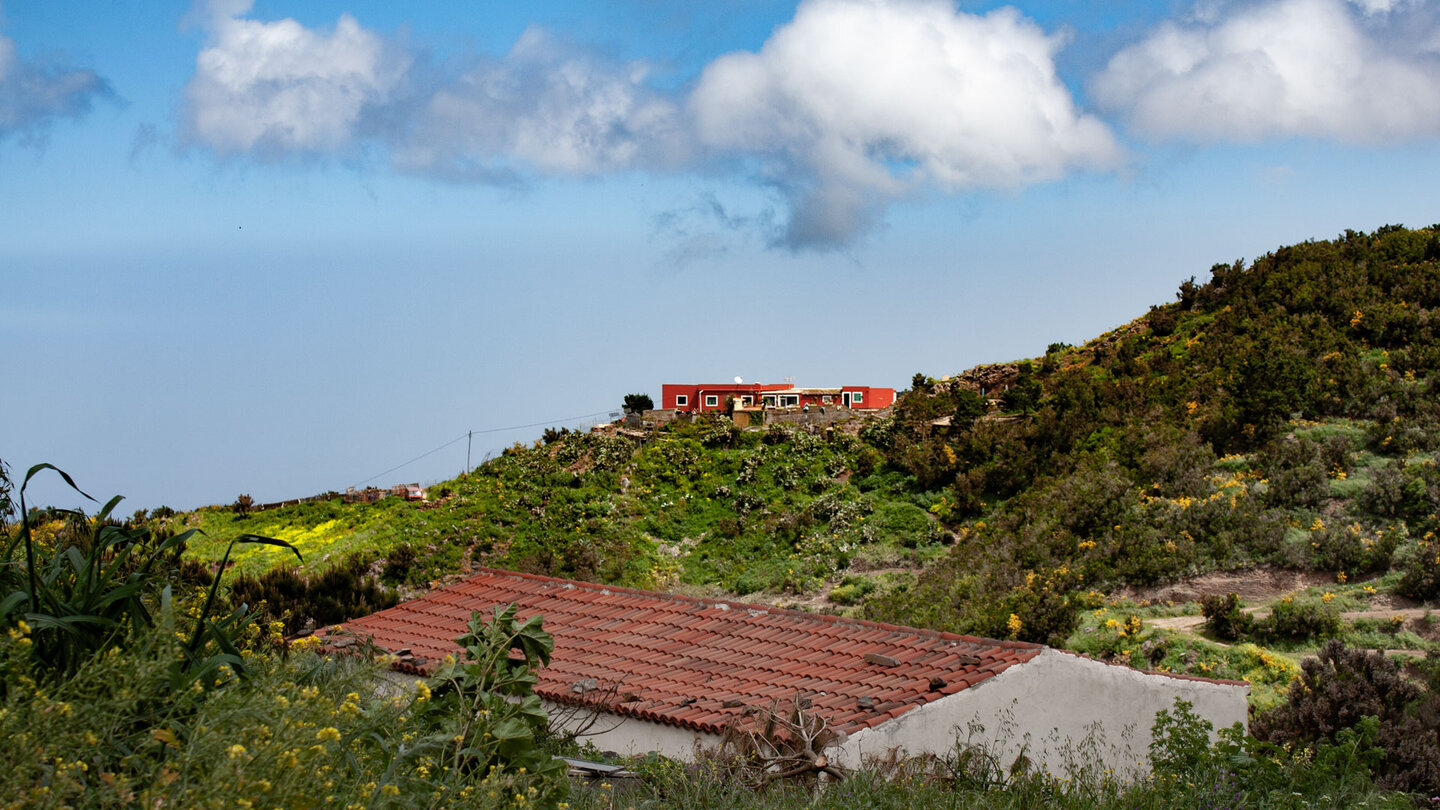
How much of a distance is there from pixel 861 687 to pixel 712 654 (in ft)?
7.90

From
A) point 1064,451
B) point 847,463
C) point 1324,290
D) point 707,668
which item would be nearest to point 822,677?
point 707,668

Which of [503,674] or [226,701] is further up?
[226,701]

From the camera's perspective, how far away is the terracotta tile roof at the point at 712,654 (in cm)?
1075

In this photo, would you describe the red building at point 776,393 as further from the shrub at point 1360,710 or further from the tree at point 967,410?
the shrub at point 1360,710

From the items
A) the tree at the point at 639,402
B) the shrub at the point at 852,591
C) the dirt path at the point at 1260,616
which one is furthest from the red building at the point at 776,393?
the dirt path at the point at 1260,616

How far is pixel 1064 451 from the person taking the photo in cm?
2425

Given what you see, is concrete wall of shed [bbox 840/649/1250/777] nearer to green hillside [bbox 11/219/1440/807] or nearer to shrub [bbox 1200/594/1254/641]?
green hillside [bbox 11/219/1440/807]

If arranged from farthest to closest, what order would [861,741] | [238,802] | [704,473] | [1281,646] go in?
[704,473] < [1281,646] < [861,741] < [238,802]

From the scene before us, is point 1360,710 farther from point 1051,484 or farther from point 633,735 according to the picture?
point 1051,484

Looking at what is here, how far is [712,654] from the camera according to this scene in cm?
1301

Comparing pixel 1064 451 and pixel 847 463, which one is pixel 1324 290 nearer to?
pixel 1064 451

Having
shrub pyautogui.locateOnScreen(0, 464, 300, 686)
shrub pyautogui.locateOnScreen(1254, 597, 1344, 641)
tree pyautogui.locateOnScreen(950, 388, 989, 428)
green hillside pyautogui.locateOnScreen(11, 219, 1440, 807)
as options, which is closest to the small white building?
green hillside pyautogui.locateOnScreen(11, 219, 1440, 807)

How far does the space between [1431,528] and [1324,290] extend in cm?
1032

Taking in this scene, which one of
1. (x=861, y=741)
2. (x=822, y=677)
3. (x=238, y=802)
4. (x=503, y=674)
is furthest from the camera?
(x=822, y=677)
